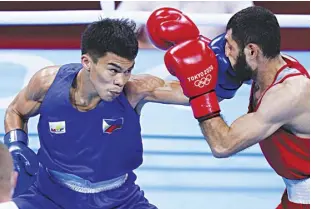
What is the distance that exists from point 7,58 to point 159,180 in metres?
2.70

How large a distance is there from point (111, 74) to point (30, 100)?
35 centimetres

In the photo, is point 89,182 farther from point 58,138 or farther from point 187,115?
point 187,115

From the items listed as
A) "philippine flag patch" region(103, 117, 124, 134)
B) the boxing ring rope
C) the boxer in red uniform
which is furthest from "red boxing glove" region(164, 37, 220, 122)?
the boxing ring rope

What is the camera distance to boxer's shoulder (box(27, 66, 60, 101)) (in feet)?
8.18

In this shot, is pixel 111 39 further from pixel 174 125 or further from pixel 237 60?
pixel 174 125

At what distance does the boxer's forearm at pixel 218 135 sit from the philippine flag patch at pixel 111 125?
30 centimetres

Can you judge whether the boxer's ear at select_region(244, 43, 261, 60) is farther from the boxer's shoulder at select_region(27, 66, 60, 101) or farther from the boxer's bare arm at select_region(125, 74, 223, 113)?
the boxer's shoulder at select_region(27, 66, 60, 101)

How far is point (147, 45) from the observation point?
588 cm

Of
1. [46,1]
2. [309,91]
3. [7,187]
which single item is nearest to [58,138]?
[7,187]

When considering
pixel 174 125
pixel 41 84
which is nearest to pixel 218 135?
pixel 41 84

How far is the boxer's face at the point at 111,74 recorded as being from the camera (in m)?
2.36

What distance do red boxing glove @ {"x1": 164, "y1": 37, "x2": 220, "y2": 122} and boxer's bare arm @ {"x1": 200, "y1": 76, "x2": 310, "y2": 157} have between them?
0.17 ft

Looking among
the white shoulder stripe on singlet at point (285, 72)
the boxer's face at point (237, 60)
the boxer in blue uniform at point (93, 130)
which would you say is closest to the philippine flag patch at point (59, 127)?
the boxer in blue uniform at point (93, 130)

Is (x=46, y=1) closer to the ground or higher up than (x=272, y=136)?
closer to the ground
